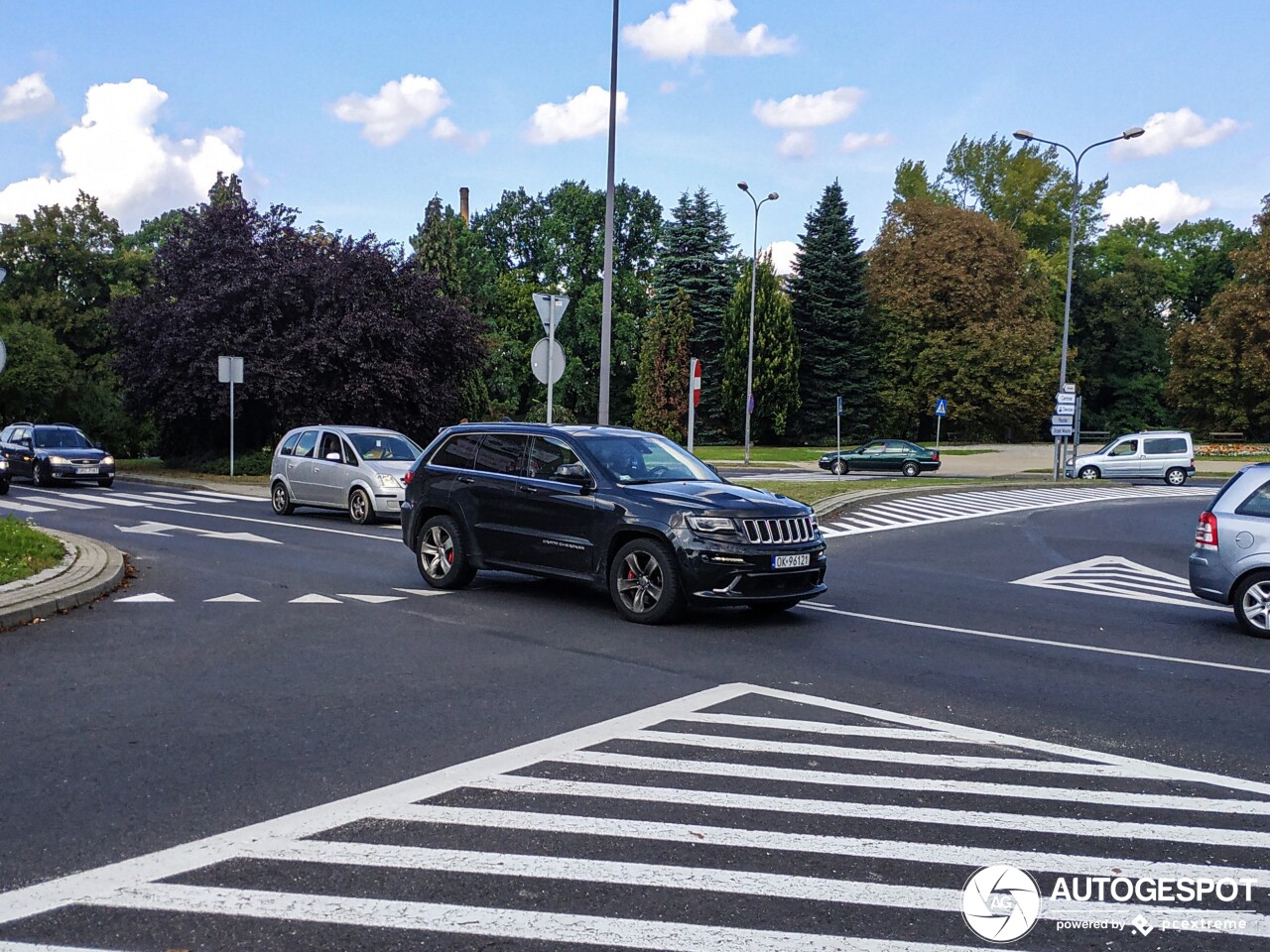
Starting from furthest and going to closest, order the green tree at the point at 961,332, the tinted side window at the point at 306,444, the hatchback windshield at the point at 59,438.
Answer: the green tree at the point at 961,332 → the hatchback windshield at the point at 59,438 → the tinted side window at the point at 306,444

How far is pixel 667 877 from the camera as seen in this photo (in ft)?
13.5

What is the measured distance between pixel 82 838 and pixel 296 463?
17.1m

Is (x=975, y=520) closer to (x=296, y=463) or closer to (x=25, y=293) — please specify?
(x=296, y=463)

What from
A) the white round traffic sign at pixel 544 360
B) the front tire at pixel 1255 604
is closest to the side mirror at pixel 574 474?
the front tire at pixel 1255 604

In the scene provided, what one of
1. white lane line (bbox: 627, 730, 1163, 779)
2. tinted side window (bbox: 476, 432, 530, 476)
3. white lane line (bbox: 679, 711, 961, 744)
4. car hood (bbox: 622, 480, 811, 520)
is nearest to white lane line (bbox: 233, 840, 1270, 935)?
white lane line (bbox: 627, 730, 1163, 779)

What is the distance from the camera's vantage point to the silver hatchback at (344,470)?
1947 cm


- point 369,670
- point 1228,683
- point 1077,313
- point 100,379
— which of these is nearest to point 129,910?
point 369,670

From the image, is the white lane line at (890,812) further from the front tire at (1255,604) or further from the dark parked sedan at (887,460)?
the dark parked sedan at (887,460)

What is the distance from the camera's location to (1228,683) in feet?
26.2

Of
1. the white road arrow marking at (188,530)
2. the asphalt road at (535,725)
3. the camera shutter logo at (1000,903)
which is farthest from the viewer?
the white road arrow marking at (188,530)

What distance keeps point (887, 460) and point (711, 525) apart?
36786 mm

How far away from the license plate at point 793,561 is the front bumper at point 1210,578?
12.3 feet

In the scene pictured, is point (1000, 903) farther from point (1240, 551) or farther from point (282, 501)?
point (282, 501)

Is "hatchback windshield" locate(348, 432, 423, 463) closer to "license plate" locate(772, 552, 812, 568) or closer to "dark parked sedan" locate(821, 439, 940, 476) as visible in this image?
"license plate" locate(772, 552, 812, 568)
